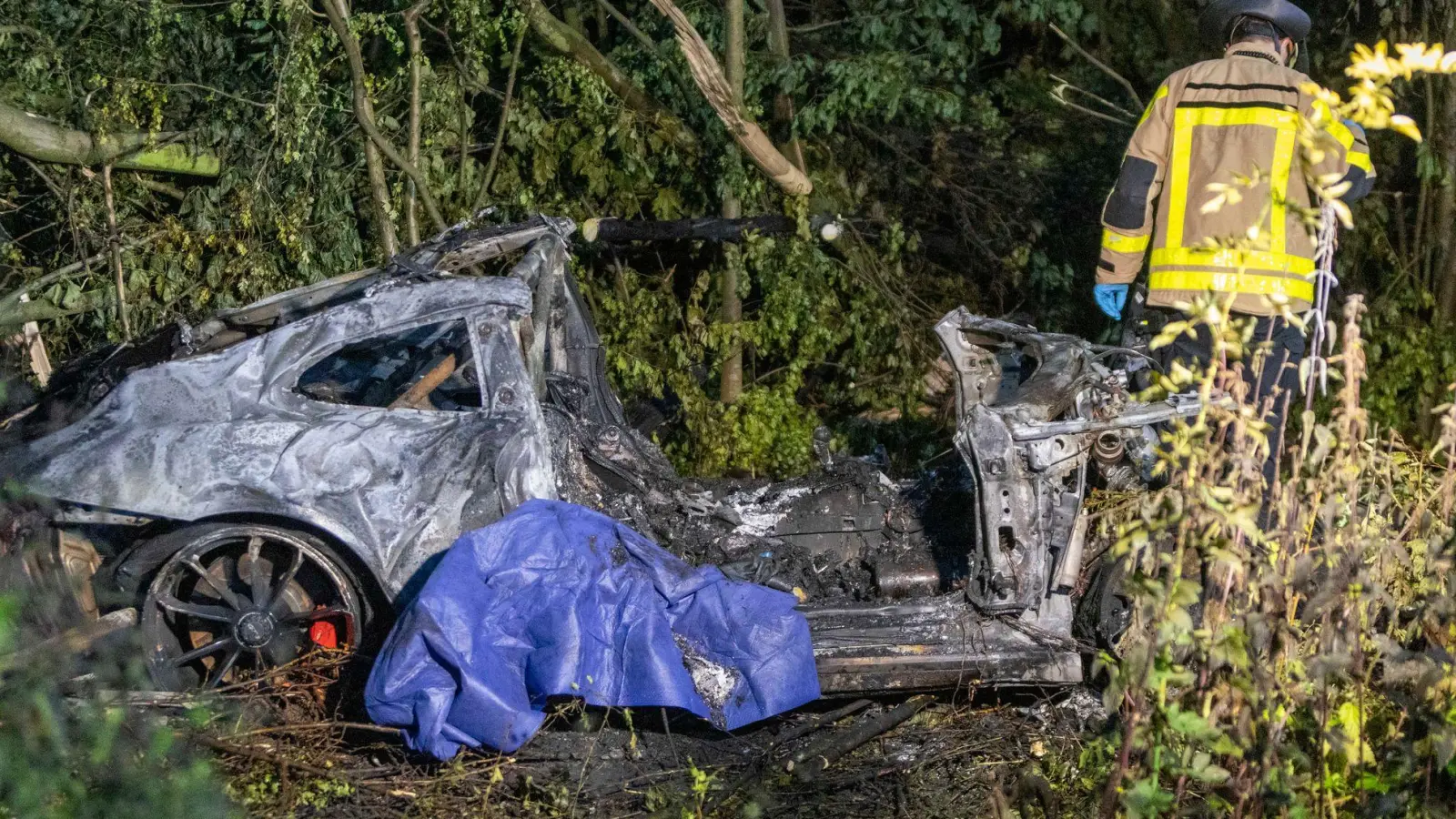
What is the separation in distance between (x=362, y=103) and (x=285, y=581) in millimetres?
3710

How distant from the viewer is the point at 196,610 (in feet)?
15.4

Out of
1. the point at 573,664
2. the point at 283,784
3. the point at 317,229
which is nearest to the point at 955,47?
the point at 317,229

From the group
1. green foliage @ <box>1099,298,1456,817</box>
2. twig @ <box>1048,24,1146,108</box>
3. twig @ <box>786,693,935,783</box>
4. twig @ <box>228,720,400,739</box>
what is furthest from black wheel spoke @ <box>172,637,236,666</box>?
twig @ <box>1048,24,1146,108</box>

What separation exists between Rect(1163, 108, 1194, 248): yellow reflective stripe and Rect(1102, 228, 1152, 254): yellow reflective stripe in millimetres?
125

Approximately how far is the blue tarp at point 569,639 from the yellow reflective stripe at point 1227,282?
1.88 meters

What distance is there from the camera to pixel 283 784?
428cm

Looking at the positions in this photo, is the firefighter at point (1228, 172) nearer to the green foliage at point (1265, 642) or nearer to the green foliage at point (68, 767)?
the green foliage at point (1265, 642)

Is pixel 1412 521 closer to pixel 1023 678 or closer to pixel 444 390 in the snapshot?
pixel 1023 678

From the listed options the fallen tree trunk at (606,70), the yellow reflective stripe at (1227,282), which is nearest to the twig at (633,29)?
the fallen tree trunk at (606,70)

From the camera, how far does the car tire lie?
4648 millimetres

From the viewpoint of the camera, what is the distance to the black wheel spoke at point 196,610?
15.3ft

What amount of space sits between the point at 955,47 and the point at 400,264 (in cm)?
432

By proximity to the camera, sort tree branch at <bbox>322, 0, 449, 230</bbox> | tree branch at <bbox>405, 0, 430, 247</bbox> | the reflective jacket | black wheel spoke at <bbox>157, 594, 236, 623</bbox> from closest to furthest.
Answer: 1. black wheel spoke at <bbox>157, 594, 236, 623</bbox>
2. the reflective jacket
3. tree branch at <bbox>322, 0, 449, 230</bbox>
4. tree branch at <bbox>405, 0, 430, 247</bbox>

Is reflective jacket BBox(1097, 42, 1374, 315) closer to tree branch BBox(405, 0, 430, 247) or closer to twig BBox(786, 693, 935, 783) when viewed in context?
twig BBox(786, 693, 935, 783)
